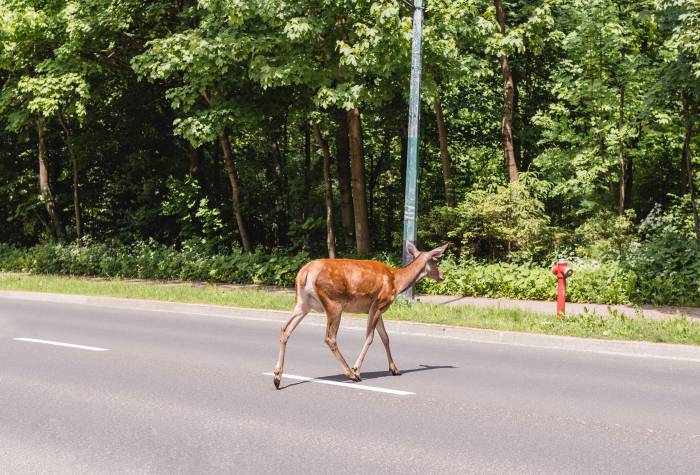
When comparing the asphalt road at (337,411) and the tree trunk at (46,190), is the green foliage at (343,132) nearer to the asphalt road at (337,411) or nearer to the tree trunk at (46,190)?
the tree trunk at (46,190)

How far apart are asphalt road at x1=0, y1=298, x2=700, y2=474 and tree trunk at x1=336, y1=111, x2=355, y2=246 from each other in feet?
44.9

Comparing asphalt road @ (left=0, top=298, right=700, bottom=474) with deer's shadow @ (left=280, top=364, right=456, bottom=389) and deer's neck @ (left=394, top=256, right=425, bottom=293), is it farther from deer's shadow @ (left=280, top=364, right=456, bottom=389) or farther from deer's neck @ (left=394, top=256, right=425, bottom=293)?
deer's neck @ (left=394, top=256, right=425, bottom=293)

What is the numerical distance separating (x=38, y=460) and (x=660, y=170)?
26.9 m

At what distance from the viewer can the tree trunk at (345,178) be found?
25656mm

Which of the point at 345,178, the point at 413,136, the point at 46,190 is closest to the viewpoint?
the point at 413,136

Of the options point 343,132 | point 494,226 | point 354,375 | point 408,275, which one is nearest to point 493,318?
point 408,275

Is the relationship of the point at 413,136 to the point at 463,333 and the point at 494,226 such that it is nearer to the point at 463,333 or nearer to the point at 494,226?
the point at 463,333

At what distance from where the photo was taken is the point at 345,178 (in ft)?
85.1

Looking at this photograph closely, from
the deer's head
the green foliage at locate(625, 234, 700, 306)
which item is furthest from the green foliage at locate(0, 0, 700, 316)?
the deer's head

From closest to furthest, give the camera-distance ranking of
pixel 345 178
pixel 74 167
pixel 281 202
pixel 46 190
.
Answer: pixel 345 178
pixel 281 202
pixel 74 167
pixel 46 190

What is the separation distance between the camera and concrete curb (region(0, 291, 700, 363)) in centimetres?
1147

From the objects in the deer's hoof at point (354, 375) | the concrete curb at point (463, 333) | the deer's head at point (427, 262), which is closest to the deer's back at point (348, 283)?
the deer's head at point (427, 262)

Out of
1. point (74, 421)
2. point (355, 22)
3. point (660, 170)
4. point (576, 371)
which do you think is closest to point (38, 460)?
point (74, 421)

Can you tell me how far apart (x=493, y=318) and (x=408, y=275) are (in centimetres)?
589
